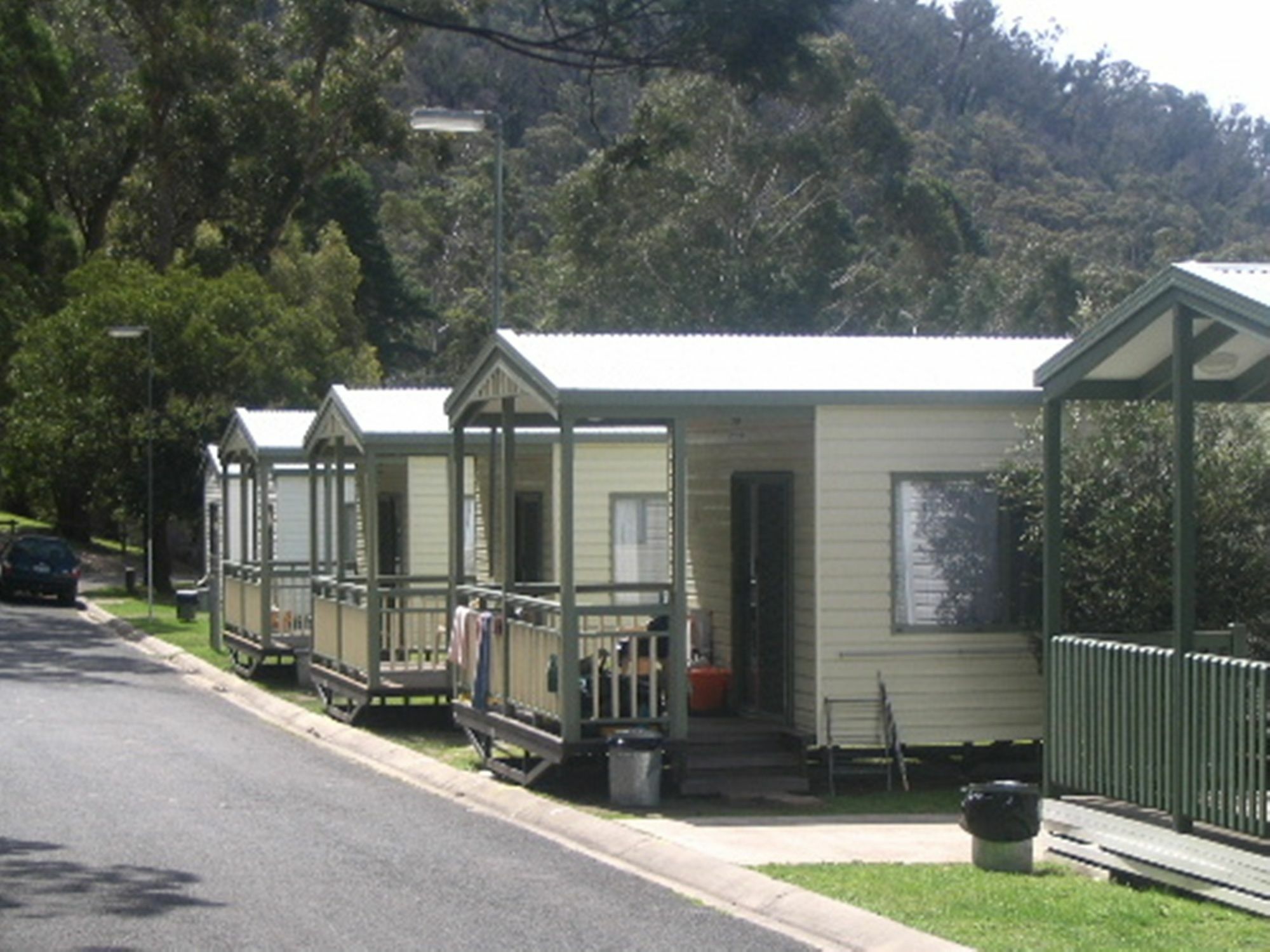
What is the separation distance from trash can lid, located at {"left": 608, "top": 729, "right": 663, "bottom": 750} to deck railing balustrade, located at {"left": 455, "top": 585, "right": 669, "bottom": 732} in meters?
0.43

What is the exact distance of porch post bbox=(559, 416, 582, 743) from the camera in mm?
15219

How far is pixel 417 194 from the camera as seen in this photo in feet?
261

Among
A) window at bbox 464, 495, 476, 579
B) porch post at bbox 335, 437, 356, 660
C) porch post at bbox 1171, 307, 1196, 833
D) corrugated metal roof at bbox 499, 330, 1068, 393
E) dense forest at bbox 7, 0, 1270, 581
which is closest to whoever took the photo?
porch post at bbox 1171, 307, 1196, 833

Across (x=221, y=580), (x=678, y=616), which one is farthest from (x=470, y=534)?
(x=678, y=616)

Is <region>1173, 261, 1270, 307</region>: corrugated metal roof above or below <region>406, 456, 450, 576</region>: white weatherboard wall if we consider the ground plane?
above

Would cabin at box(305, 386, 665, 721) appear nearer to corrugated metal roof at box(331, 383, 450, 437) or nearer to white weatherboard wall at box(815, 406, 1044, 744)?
corrugated metal roof at box(331, 383, 450, 437)

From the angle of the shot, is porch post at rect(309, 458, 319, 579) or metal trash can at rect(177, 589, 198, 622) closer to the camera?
porch post at rect(309, 458, 319, 579)

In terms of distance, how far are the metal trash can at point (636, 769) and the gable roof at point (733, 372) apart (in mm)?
2379

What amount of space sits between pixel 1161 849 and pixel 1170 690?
83 cm

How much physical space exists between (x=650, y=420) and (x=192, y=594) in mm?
23739

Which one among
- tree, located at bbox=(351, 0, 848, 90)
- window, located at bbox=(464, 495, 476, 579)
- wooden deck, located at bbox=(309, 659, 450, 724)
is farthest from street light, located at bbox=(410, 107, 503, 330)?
tree, located at bbox=(351, 0, 848, 90)

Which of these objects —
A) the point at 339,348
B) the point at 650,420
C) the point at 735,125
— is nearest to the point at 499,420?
the point at 650,420

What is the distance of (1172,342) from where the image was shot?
11750 mm

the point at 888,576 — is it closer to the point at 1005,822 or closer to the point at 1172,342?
the point at 1005,822
